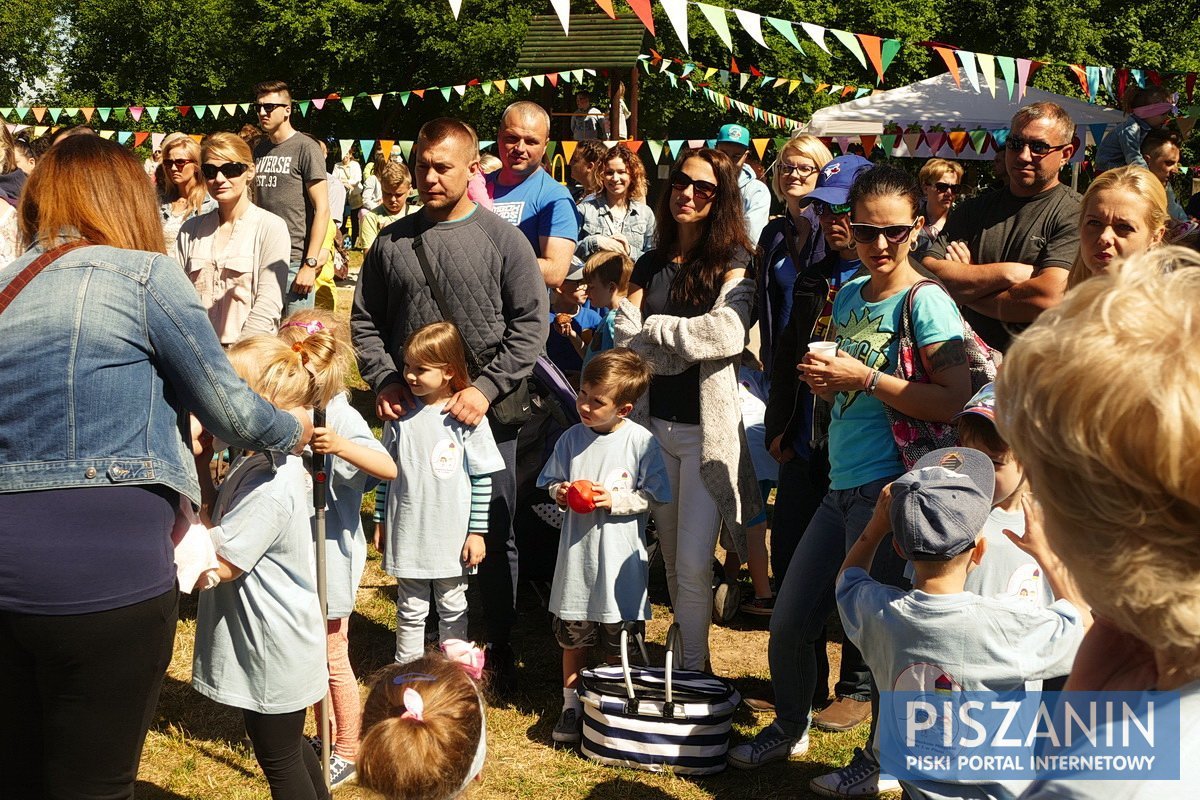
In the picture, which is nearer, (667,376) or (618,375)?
(618,375)

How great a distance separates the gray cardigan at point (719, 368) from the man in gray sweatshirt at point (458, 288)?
18.8 inches

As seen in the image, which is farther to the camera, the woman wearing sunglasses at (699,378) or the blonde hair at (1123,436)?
the woman wearing sunglasses at (699,378)

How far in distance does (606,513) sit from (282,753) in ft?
5.30

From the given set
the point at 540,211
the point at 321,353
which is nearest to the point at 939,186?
the point at 540,211

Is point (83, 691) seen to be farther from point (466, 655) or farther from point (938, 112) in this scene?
point (938, 112)

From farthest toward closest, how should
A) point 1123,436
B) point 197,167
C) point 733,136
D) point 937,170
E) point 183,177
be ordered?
point 733,136
point 937,170
point 197,167
point 183,177
point 1123,436

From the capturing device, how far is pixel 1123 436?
103cm

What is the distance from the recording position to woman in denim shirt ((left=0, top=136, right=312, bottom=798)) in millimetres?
2336

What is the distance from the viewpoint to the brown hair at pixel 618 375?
171 inches

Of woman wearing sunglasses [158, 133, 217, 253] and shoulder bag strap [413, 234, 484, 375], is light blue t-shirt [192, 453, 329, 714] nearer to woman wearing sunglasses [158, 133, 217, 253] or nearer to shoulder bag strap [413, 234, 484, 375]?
shoulder bag strap [413, 234, 484, 375]

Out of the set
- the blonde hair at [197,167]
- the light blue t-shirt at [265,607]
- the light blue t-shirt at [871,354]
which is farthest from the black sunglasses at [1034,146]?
the blonde hair at [197,167]

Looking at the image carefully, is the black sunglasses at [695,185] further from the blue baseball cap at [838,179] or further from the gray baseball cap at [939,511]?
the gray baseball cap at [939,511]

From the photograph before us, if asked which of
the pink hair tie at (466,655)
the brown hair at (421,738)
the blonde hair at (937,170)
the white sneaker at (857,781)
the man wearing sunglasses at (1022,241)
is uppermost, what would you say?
the blonde hair at (937,170)

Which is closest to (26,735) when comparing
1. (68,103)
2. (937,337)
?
(937,337)
